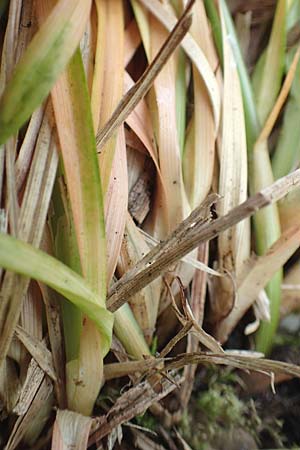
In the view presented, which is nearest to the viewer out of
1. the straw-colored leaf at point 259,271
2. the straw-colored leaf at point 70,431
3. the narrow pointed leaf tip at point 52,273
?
the narrow pointed leaf tip at point 52,273

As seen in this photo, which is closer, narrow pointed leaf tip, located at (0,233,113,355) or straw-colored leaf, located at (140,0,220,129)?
narrow pointed leaf tip, located at (0,233,113,355)

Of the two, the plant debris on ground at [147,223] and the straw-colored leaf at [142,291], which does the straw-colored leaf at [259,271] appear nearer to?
the plant debris on ground at [147,223]

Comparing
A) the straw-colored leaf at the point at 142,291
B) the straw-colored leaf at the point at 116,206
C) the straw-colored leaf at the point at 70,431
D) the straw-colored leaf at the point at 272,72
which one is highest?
the straw-colored leaf at the point at 272,72

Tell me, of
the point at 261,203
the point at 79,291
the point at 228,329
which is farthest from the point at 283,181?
the point at 228,329

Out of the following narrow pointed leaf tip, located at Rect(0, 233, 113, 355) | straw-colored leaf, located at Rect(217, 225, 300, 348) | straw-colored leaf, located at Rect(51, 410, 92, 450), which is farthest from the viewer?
straw-colored leaf, located at Rect(217, 225, 300, 348)

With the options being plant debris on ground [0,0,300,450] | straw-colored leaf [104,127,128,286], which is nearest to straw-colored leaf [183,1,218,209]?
plant debris on ground [0,0,300,450]

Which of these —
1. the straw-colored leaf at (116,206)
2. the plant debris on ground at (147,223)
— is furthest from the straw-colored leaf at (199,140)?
the straw-colored leaf at (116,206)

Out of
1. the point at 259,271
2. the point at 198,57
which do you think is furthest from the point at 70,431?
the point at 198,57

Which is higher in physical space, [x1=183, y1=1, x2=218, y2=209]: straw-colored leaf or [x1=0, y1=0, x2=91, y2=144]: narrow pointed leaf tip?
[x1=0, y1=0, x2=91, y2=144]: narrow pointed leaf tip

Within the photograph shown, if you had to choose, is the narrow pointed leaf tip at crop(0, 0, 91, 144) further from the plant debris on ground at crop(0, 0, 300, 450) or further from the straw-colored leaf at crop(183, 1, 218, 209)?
the straw-colored leaf at crop(183, 1, 218, 209)
